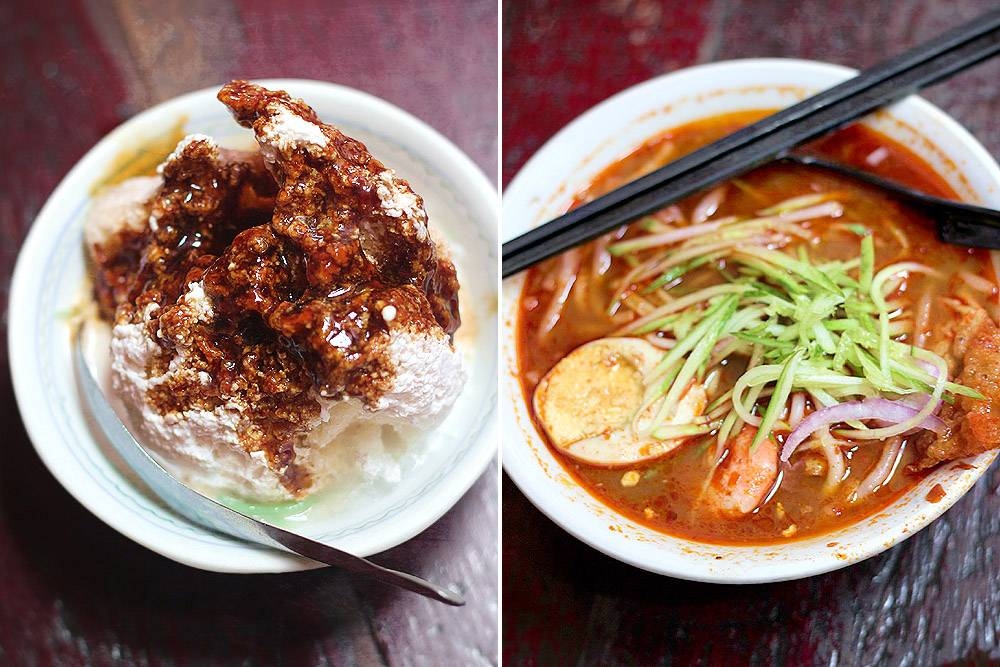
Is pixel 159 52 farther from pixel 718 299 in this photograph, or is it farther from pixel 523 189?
pixel 718 299

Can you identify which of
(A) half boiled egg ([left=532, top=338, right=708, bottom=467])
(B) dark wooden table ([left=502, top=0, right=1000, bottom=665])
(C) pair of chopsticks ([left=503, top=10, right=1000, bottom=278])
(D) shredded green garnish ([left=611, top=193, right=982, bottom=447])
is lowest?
(B) dark wooden table ([left=502, top=0, right=1000, bottom=665])

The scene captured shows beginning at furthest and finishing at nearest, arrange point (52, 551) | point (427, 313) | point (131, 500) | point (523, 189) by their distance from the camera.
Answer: point (523, 189) → point (52, 551) → point (131, 500) → point (427, 313)

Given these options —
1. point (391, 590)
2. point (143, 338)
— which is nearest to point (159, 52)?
point (143, 338)

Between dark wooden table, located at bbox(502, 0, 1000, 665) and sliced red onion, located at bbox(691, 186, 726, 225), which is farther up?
sliced red onion, located at bbox(691, 186, 726, 225)

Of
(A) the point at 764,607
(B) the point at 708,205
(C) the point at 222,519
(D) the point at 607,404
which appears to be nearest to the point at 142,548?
(C) the point at 222,519

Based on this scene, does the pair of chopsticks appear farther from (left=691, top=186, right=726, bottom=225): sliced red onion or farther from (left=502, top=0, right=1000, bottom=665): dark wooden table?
(left=502, top=0, right=1000, bottom=665): dark wooden table

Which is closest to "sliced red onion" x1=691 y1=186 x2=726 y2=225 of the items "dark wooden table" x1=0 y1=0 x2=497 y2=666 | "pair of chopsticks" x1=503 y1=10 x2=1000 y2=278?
"pair of chopsticks" x1=503 y1=10 x2=1000 y2=278
